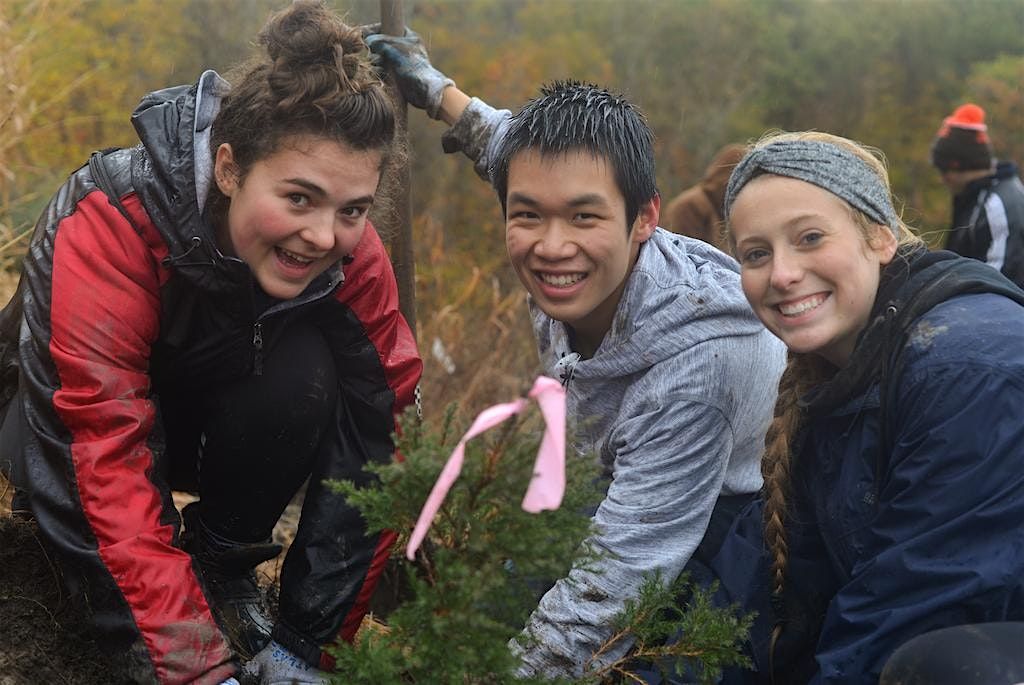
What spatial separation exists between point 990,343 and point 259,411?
165 cm

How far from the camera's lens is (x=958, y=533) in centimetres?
202

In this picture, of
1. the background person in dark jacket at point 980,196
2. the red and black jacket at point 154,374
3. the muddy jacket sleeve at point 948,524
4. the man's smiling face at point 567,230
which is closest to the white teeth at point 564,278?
the man's smiling face at point 567,230

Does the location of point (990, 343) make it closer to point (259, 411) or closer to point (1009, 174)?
point (259, 411)

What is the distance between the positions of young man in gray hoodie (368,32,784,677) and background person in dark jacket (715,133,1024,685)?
6.4 inches

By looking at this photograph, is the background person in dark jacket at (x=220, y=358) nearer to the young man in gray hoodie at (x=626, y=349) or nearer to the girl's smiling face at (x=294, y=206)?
the girl's smiling face at (x=294, y=206)

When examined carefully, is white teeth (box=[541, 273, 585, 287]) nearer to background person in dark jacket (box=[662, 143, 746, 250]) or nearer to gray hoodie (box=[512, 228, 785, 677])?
gray hoodie (box=[512, 228, 785, 677])

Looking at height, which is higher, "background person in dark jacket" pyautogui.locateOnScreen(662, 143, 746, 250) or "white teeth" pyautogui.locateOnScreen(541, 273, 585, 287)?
"background person in dark jacket" pyautogui.locateOnScreen(662, 143, 746, 250)

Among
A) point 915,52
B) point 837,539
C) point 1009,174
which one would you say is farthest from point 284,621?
point 915,52

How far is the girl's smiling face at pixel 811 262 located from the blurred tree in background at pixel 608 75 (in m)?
3.40

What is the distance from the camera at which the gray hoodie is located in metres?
2.45

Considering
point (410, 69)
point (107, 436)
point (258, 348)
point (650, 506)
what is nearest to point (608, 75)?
point (410, 69)

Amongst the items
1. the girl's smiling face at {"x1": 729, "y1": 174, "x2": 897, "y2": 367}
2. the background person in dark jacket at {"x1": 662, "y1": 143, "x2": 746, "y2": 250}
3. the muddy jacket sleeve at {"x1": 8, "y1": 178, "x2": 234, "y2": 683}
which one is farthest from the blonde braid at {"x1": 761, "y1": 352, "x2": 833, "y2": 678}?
the background person in dark jacket at {"x1": 662, "y1": 143, "x2": 746, "y2": 250}

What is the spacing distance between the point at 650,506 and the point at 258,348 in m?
Answer: 1.00

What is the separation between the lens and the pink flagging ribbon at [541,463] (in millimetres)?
1596
